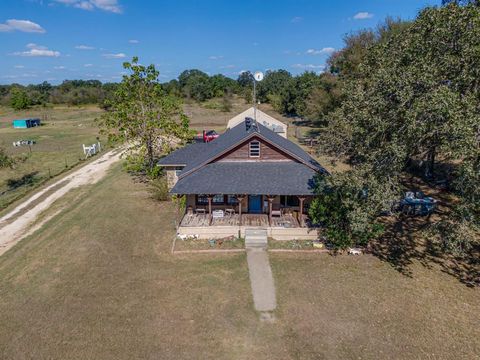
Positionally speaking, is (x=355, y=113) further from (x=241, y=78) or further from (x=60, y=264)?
(x=241, y=78)

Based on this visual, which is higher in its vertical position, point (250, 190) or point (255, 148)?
point (255, 148)

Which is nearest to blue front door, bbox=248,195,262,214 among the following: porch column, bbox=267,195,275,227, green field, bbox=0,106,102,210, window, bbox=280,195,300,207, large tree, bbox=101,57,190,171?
window, bbox=280,195,300,207

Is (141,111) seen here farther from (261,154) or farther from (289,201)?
(289,201)

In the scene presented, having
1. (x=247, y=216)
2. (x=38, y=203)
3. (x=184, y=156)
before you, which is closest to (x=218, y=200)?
(x=247, y=216)

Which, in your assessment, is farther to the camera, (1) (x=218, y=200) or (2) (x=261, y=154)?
(1) (x=218, y=200)

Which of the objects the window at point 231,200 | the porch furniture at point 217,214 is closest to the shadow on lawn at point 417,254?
the window at point 231,200

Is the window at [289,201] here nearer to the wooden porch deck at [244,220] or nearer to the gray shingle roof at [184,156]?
the wooden porch deck at [244,220]

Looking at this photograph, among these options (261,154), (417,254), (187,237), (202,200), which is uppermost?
(261,154)
